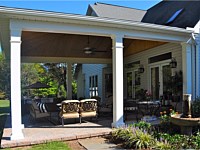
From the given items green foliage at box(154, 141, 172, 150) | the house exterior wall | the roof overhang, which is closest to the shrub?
green foliage at box(154, 141, 172, 150)

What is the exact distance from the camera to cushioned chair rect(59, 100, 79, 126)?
6.88 m

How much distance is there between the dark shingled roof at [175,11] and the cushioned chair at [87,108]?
525 centimetres

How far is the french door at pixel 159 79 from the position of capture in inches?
381

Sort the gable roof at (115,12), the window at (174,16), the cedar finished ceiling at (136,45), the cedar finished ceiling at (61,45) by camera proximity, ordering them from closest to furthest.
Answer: the window at (174,16) < the cedar finished ceiling at (61,45) < the cedar finished ceiling at (136,45) < the gable roof at (115,12)

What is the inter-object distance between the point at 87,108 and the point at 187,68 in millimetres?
4042

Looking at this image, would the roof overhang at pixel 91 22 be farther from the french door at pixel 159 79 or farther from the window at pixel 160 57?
the french door at pixel 159 79

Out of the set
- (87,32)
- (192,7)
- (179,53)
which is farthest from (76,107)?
(192,7)

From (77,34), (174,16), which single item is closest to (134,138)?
(77,34)

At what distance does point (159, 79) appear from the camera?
1027 cm

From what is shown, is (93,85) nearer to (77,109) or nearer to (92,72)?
(92,72)

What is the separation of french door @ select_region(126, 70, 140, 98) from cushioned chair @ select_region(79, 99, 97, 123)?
5214 mm

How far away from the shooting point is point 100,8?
13609 millimetres

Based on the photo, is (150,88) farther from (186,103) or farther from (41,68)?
(41,68)

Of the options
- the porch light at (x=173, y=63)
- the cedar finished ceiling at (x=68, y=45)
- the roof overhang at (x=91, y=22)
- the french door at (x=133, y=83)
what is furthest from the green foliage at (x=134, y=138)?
the french door at (x=133, y=83)
